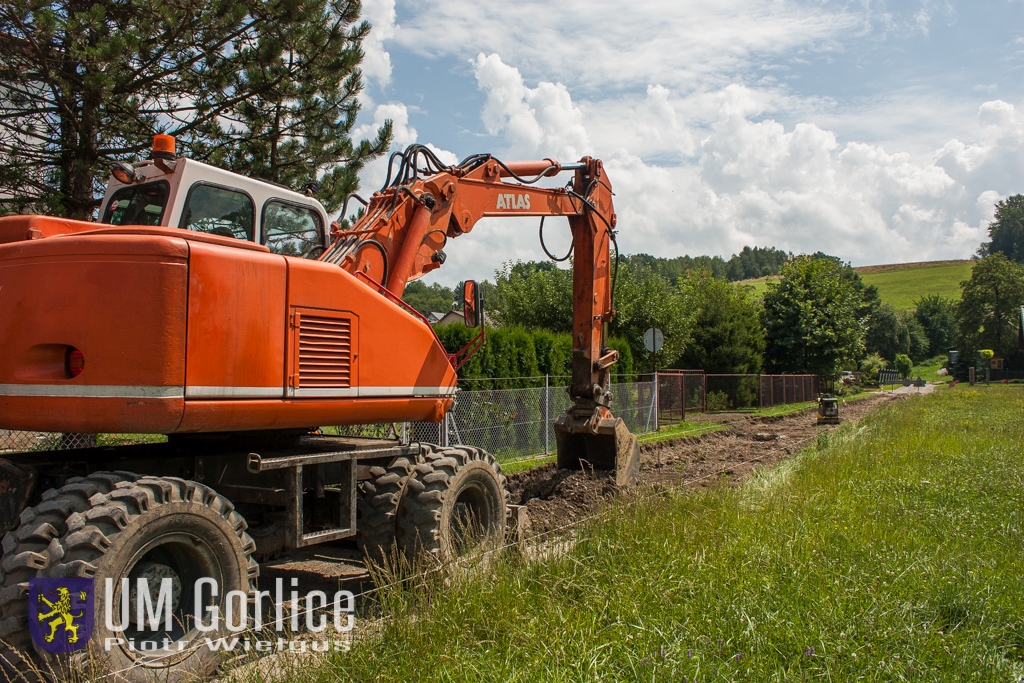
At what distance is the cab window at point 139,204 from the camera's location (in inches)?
228

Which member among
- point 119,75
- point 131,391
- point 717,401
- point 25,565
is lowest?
point 717,401

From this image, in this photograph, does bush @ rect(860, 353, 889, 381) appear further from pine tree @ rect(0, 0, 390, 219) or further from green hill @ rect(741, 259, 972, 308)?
pine tree @ rect(0, 0, 390, 219)

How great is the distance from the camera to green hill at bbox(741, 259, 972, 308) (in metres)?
122

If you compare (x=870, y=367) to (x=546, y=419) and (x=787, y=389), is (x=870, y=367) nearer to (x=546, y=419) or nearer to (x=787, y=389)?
(x=787, y=389)

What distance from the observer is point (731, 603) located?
16.0 feet

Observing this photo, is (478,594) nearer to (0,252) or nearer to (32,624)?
(32,624)

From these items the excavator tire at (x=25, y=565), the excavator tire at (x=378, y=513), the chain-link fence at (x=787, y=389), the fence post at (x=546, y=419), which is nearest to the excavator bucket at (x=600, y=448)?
the excavator tire at (x=378, y=513)

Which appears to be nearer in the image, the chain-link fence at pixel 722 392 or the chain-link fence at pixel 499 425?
the chain-link fence at pixel 499 425

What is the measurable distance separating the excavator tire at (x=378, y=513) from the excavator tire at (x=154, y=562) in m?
1.45

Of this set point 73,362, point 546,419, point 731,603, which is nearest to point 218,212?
point 73,362

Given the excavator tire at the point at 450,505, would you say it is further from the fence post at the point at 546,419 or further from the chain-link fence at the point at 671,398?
the chain-link fence at the point at 671,398

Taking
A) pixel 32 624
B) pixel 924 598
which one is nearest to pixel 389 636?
pixel 32 624

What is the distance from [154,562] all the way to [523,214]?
19.2ft

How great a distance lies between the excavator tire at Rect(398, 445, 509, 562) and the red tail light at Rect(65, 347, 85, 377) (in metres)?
2.53
